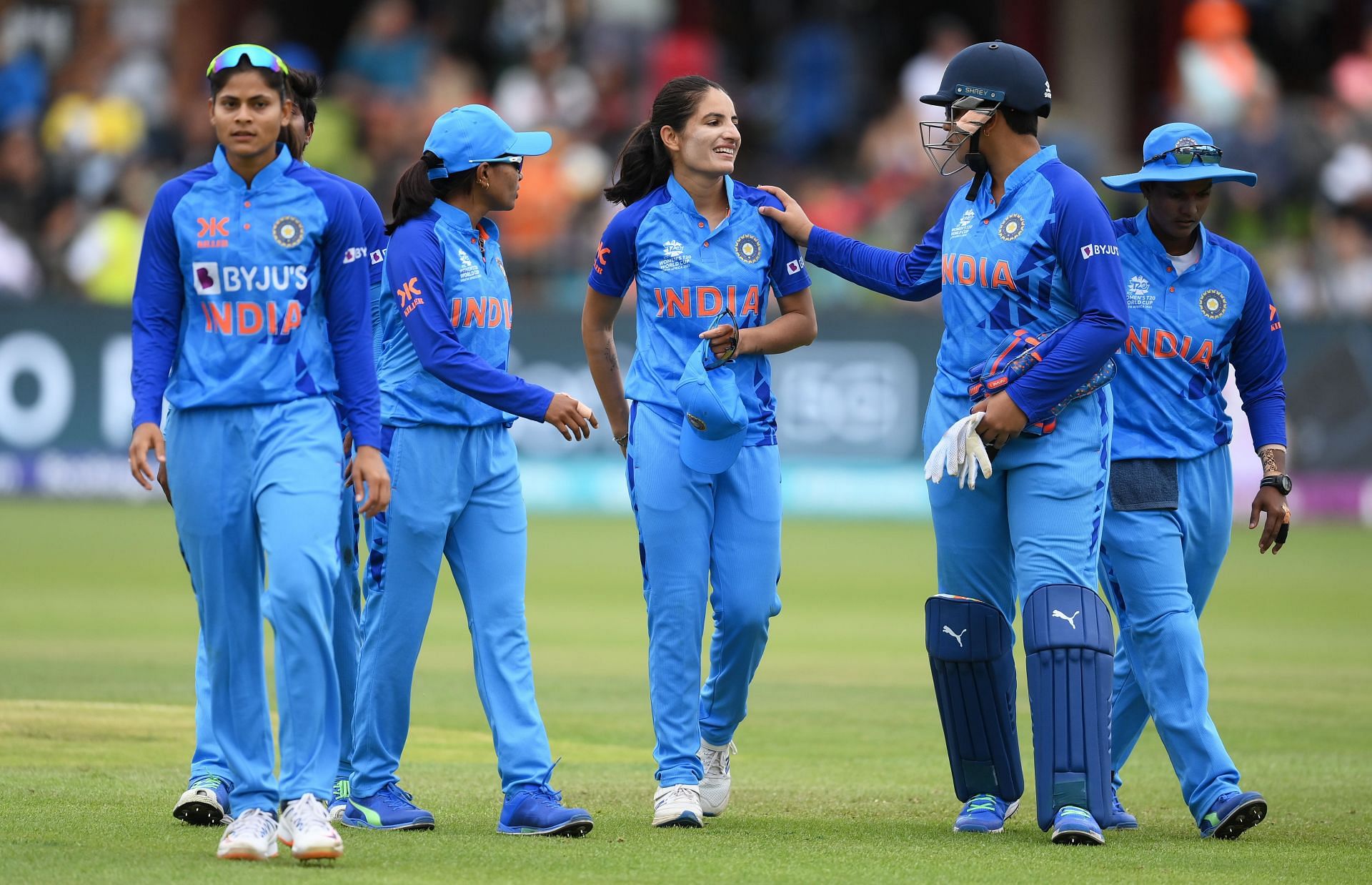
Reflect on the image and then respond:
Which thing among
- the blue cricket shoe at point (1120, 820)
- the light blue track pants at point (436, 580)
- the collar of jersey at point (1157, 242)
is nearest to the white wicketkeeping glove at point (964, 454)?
the collar of jersey at point (1157, 242)

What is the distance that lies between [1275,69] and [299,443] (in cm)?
2448

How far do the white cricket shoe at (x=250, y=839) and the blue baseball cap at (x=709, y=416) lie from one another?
187cm

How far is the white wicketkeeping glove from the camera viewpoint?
6250 millimetres

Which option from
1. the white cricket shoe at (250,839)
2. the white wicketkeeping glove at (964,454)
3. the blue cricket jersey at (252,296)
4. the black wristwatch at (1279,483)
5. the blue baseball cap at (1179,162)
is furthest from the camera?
the black wristwatch at (1279,483)

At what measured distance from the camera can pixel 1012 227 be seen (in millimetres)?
6418

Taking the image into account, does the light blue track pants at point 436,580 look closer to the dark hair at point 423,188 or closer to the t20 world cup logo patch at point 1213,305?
the dark hair at point 423,188

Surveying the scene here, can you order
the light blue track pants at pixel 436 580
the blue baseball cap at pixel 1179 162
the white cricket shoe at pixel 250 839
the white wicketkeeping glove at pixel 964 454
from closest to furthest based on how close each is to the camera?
the white cricket shoe at pixel 250 839 < the white wicketkeeping glove at pixel 964 454 < the light blue track pants at pixel 436 580 < the blue baseball cap at pixel 1179 162

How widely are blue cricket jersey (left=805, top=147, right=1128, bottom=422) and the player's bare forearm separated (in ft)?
1.61

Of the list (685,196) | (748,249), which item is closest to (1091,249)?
(748,249)

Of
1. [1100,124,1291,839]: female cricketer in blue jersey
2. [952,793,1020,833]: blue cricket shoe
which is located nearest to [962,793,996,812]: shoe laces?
[952,793,1020,833]: blue cricket shoe

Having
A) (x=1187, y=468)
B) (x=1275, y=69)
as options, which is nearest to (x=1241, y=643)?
(x=1187, y=468)

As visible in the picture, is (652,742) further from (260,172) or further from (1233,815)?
(260,172)

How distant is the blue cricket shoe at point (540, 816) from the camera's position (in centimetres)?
622

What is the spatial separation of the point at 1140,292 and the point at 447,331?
2415 mm
